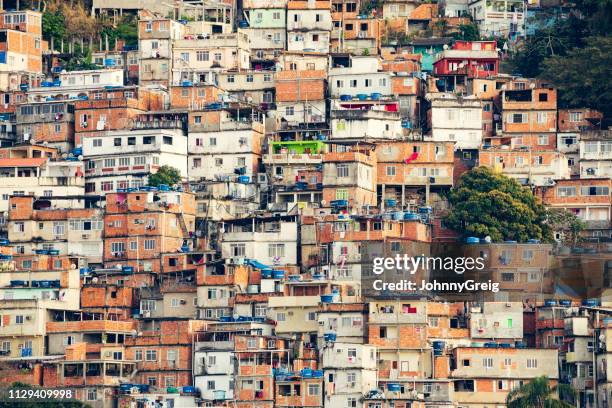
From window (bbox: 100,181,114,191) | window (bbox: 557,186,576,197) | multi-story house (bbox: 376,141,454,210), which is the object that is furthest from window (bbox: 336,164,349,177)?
window (bbox: 100,181,114,191)

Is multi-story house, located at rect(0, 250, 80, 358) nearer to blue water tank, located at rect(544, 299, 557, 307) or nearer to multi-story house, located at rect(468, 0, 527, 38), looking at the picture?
blue water tank, located at rect(544, 299, 557, 307)

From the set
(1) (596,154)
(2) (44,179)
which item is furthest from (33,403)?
(1) (596,154)

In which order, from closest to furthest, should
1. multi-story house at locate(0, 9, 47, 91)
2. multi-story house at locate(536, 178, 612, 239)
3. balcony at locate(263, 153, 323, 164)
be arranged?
1. multi-story house at locate(536, 178, 612, 239)
2. balcony at locate(263, 153, 323, 164)
3. multi-story house at locate(0, 9, 47, 91)

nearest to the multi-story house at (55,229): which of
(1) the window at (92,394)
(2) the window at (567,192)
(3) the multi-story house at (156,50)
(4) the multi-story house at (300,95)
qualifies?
(1) the window at (92,394)

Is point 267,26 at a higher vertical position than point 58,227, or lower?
higher

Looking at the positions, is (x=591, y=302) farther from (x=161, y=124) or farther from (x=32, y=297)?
(x=161, y=124)

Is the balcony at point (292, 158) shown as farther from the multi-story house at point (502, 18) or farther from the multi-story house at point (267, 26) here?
the multi-story house at point (502, 18)
